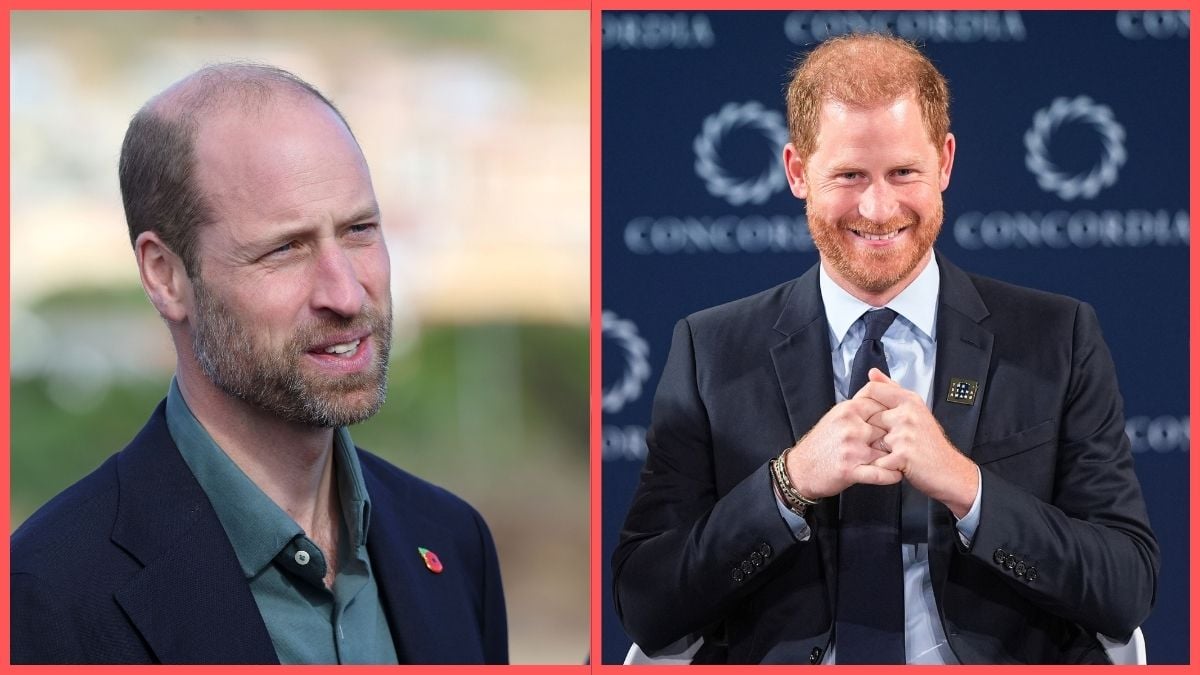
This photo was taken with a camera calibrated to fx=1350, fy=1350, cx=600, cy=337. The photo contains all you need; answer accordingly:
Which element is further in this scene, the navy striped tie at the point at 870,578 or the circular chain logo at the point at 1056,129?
the circular chain logo at the point at 1056,129

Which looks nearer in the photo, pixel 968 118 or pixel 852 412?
pixel 852 412

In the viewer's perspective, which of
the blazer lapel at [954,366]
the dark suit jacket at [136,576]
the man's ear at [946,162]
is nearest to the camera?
the dark suit jacket at [136,576]

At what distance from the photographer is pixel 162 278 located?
3037mm

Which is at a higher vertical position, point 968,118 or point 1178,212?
point 968,118

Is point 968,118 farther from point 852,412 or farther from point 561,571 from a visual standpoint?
point 561,571

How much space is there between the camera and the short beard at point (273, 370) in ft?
9.84

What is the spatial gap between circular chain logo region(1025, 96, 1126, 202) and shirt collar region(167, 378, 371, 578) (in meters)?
2.15

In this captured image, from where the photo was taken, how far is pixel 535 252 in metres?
4.26

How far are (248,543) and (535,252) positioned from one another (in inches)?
63.7

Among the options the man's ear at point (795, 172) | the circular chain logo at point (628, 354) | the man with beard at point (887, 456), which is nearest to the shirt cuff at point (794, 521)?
the man with beard at point (887, 456)

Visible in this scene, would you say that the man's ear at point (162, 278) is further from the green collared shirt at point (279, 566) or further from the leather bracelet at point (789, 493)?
the leather bracelet at point (789, 493)

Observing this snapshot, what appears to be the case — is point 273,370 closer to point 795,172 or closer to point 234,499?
point 234,499

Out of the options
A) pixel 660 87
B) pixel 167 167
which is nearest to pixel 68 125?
pixel 167 167

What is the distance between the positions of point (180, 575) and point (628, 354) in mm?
1344
